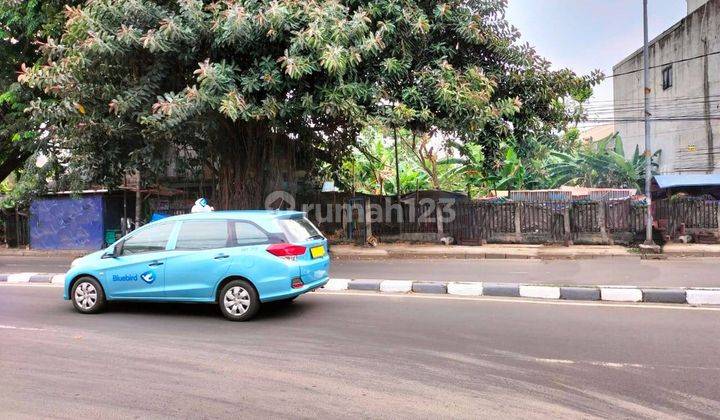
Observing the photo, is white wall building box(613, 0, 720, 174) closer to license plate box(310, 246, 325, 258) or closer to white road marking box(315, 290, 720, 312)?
white road marking box(315, 290, 720, 312)

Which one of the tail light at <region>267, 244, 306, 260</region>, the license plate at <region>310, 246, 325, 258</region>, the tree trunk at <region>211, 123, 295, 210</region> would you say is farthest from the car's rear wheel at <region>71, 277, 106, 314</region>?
the tree trunk at <region>211, 123, 295, 210</region>

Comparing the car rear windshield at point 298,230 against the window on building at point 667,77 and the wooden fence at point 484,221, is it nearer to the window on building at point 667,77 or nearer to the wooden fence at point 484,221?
the wooden fence at point 484,221

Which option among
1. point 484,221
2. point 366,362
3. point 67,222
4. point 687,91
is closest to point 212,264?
point 366,362

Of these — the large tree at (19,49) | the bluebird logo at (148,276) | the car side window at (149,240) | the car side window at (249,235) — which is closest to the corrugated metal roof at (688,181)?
the car side window at (249,235)

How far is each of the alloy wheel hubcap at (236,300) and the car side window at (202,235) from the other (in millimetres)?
583

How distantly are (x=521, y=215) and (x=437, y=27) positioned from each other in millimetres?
6344

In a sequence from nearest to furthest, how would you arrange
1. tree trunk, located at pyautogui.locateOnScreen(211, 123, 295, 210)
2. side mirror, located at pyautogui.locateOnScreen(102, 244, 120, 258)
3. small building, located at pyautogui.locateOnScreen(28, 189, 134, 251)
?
side mirror, located at pyautogui.locateOnScreen(102, 244, 120, 258)
tree trunk, located at pyautogui.locateOnScreen(211, 123, 295, 210)
small building, located at pyautogui.locateOnScreen(28, 189, 134, 251)

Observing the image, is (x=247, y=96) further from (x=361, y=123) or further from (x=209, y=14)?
(x=361, y=123)

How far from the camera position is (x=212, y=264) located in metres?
6.48

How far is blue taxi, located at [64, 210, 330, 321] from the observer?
638 cm

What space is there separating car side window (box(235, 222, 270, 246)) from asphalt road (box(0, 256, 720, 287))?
394 cm

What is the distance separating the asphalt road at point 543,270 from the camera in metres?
9.27

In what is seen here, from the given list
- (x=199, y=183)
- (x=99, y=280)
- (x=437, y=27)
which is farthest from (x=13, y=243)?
(x=437, y=27)

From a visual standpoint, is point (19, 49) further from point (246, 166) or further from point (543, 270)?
point (543, 270)
